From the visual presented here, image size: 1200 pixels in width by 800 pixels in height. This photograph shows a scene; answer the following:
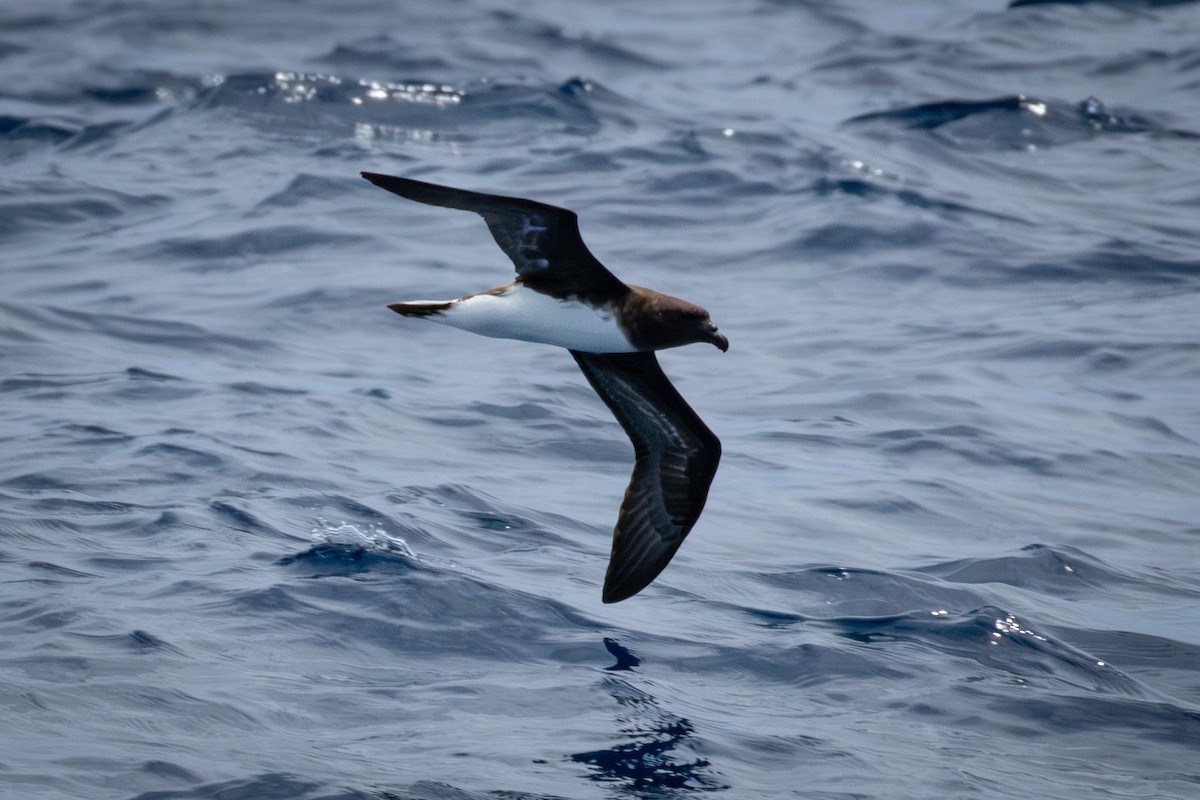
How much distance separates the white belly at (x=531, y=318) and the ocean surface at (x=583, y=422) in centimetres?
197

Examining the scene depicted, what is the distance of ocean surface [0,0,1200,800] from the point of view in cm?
812

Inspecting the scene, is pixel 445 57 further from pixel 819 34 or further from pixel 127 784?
pixel 127 784

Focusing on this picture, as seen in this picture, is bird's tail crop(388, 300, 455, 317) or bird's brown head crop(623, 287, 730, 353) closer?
bird's tail crop(388, 300, 455, 317)

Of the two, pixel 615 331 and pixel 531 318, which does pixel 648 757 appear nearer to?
pixel 615 331

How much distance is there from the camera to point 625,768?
25.3 feet

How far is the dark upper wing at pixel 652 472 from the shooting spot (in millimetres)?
9211

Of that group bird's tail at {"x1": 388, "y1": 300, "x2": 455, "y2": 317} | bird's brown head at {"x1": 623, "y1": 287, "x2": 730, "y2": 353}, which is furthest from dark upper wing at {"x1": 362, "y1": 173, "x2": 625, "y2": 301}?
bird's tail at {"x1": 388, "y1": 300, "x2": 455, "y2": 317}

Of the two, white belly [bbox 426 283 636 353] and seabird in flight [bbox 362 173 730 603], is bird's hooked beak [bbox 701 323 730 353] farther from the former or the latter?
white belly [bbox 426 283 636 353]

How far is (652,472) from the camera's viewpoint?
948 cm

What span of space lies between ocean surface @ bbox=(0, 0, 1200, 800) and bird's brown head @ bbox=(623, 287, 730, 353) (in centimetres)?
199

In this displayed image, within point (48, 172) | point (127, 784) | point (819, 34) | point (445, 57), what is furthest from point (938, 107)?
point (127, 784)

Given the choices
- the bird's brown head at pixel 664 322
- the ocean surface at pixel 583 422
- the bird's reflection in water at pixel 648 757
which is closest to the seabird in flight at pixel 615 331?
the bird's brown head at pixel 664 322

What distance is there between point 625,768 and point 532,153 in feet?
43.4

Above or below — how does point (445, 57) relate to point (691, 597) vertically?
above
